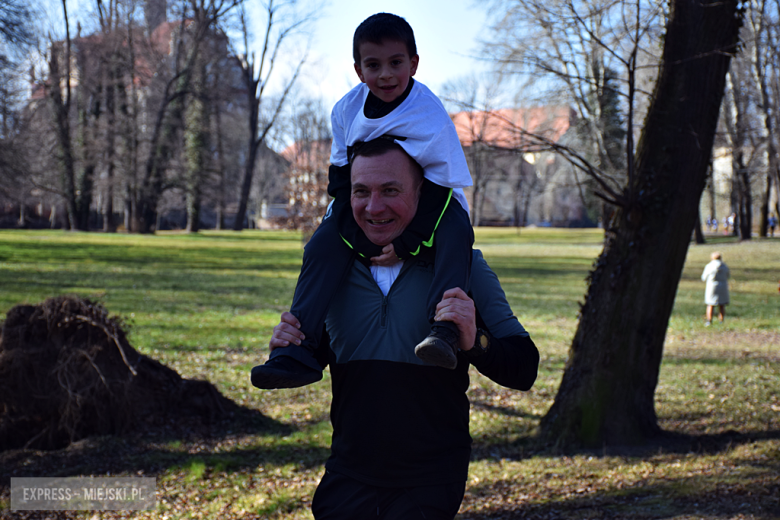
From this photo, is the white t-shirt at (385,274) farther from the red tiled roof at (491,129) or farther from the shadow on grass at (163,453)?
the shadow on grass at (163,453)

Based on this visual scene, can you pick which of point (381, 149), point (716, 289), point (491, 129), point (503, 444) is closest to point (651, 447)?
point (503, 444)

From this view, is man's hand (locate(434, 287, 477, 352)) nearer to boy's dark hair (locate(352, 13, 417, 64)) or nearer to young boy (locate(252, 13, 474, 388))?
young boy (locate(252, 13, 474, 388))

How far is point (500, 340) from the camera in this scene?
2.20 m

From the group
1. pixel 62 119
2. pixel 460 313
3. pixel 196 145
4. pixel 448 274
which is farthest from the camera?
pixel 196 145

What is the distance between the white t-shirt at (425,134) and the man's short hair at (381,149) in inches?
0.7

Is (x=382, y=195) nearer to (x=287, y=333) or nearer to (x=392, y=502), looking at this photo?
(x=287, y=333)

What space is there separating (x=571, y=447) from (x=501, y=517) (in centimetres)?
147

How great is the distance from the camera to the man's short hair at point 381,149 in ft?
7.34

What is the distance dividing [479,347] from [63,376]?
5204 mm

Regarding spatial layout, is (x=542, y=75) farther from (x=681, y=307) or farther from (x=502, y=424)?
(x=681, y=307)

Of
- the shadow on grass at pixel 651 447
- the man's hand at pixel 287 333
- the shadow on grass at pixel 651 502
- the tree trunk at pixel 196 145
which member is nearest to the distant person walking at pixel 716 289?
the shadow on grass at pixel 651 447

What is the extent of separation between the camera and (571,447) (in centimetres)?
616

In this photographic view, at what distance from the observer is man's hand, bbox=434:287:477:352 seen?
1.98 meters

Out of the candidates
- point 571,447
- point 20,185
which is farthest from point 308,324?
point 20,185
